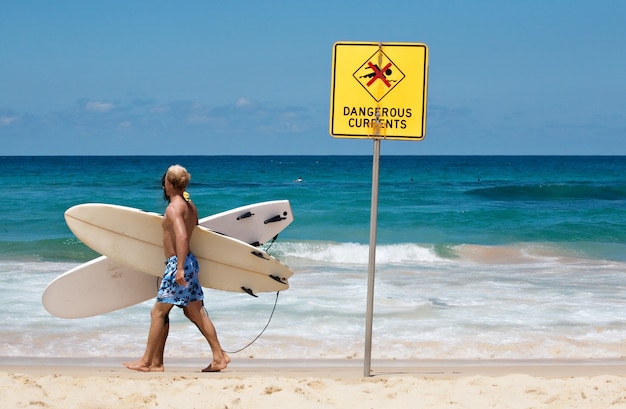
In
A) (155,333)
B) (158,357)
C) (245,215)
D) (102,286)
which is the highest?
(245,215)

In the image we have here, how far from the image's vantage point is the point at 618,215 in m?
23.1

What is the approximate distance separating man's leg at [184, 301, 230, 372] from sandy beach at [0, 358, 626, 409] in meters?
→ 0.08

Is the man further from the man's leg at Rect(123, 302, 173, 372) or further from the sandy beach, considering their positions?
the sandy beach

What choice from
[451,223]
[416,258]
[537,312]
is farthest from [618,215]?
[537,312]

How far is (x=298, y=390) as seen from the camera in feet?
15.6

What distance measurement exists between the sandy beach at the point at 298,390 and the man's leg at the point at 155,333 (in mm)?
83
